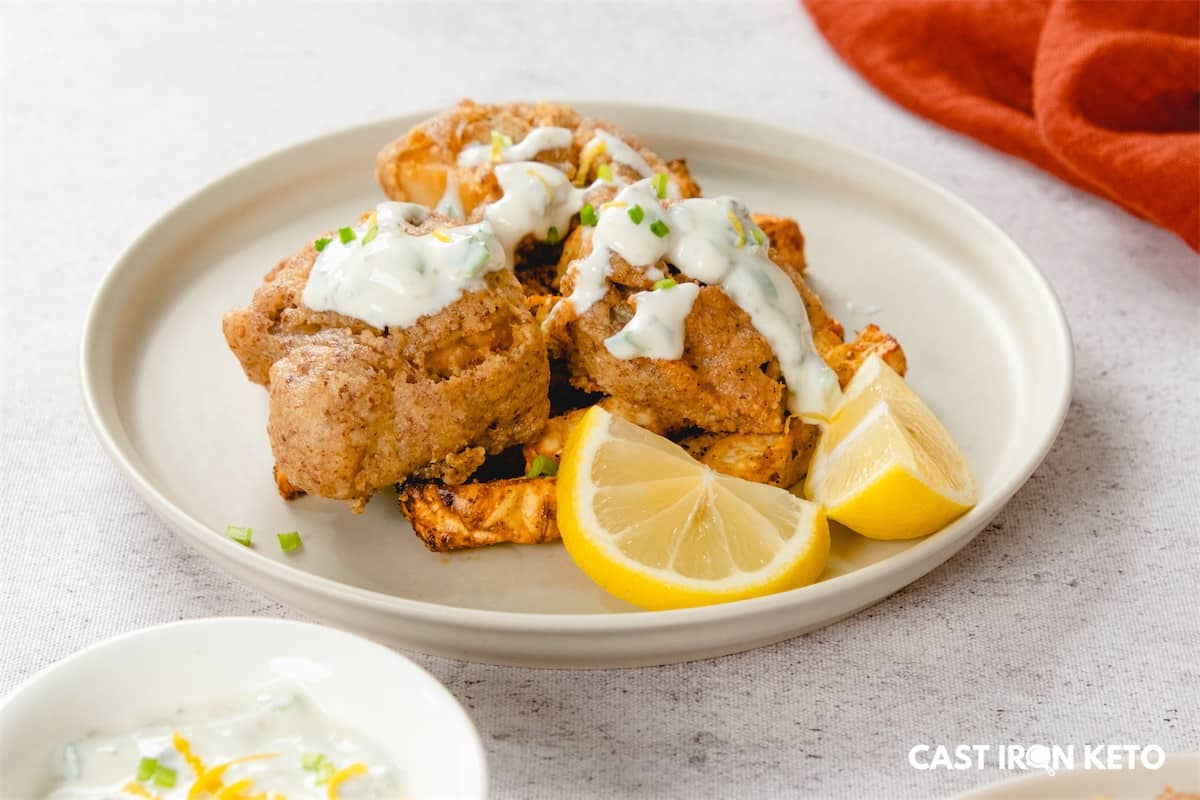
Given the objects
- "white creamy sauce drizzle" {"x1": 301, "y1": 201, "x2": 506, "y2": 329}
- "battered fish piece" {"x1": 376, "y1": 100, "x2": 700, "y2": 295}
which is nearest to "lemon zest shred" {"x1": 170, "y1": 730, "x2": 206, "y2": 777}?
"white creamy sauce drizzle" {"x1": 301, "y1": 201, "x2": 506, "y2": 329}

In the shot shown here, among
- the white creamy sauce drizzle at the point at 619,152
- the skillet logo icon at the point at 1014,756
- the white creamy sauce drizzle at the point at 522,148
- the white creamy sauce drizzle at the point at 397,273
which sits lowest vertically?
the skillet logo icon at the point at 1014,756

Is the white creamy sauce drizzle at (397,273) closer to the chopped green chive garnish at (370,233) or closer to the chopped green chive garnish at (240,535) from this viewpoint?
the chopped green chive garnish at (370,233)

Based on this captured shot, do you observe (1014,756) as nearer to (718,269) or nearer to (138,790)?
(718,269)

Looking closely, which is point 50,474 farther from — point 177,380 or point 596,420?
point 596,420

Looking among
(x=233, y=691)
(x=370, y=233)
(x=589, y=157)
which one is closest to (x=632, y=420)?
(x=370, y=233)

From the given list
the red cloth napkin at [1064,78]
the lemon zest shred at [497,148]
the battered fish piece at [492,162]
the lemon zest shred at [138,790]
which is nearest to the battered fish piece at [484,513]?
the battered fish piece at [492,162]
